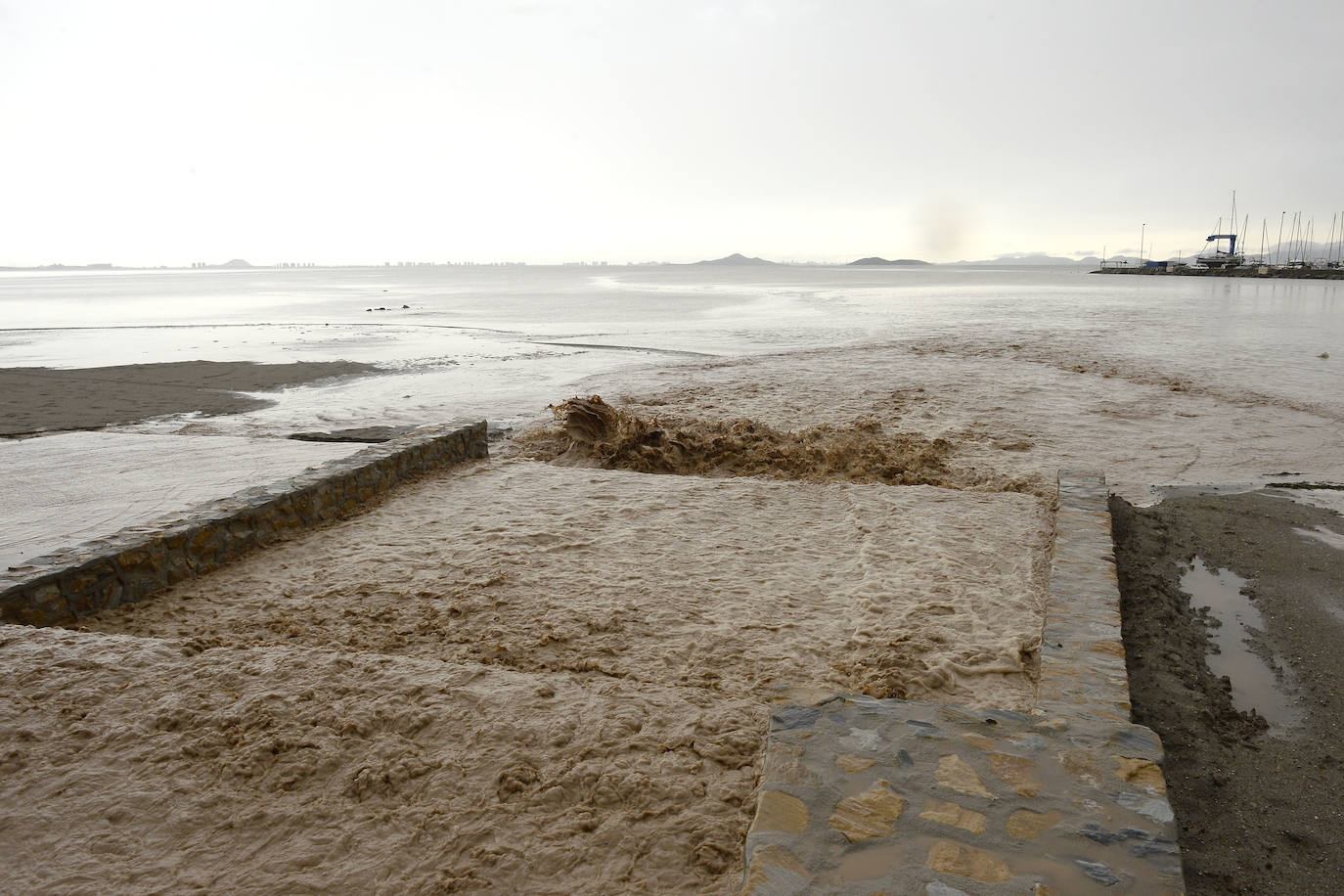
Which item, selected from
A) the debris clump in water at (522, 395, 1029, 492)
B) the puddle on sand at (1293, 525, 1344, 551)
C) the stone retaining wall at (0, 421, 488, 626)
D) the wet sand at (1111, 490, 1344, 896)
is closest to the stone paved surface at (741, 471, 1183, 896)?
the wet sand at (1111, 490, 1344, 896)

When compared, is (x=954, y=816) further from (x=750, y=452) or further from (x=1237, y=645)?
(x=750, y=452)

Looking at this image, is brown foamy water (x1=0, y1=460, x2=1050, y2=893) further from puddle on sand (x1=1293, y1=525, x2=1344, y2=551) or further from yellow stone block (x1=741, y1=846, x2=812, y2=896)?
puddle on sand (x1=1293, y1=525, x2=1344, y2=551)

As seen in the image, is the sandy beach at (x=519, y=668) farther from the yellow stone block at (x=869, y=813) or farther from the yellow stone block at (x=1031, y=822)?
the yellow stone block at (x=1031, y=822)

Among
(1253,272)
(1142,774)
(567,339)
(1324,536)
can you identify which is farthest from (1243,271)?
(1142,774)

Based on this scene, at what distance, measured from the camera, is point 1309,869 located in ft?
8.77

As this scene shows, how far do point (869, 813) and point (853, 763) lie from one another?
26 centimetres

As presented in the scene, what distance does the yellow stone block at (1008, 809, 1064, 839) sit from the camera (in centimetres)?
238

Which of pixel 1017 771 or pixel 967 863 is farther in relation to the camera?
pixel 1017 771

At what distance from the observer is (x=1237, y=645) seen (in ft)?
14.4

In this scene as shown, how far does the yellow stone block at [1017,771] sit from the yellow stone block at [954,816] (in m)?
0.21

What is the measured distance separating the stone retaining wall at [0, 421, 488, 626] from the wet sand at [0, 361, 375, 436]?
648 centimetres

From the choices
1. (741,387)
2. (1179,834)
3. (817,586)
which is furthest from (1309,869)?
(741,387)

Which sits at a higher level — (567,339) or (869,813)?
(567,339)

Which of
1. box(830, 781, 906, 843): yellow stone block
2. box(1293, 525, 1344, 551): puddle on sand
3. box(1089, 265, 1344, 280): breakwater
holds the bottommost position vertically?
box(1293, 525, 1344, 551): puddle on sand
